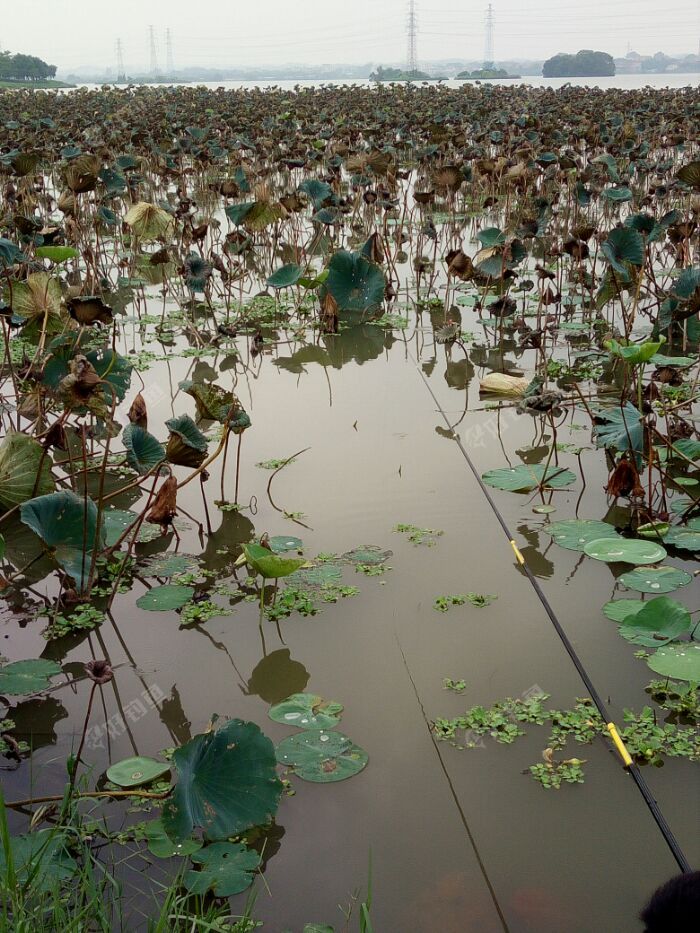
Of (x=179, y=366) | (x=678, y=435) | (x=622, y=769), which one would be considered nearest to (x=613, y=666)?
(x=622, y=769)

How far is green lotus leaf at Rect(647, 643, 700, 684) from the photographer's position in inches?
75.8

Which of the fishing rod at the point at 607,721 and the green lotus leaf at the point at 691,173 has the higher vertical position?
the green lotus leaf at the point at 691,173

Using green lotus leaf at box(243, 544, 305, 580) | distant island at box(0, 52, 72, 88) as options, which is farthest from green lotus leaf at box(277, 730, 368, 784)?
distant island at box(0, 52, 72, 88)

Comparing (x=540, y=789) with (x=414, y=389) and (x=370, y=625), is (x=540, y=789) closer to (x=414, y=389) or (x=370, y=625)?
(x=370, y=625)

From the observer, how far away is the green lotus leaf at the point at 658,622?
82.3 inches

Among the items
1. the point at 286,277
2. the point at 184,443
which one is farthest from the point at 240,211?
the point at 184,443

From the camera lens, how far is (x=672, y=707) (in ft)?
6.37

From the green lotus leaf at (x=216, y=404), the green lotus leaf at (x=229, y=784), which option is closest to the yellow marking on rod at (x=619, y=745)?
the green lotus leaf at (x=229, y=784)

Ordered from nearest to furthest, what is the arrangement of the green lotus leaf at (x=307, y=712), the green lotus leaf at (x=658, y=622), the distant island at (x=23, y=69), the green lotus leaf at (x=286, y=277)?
the green lotus leaf at (x=307, y=712), the green lotus leaf at (x=658, y=622), the green lotus leaf at (x=286, y=277), the distant island at (x=23, y=69)

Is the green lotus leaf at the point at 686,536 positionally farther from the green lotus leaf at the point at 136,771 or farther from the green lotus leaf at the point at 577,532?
the green lotus leaf at the point at 136,771

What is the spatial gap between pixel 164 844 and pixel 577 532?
151cm

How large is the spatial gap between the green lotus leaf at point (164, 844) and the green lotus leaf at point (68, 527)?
2.51 ft

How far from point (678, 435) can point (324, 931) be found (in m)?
2.33

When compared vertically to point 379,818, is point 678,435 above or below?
above
